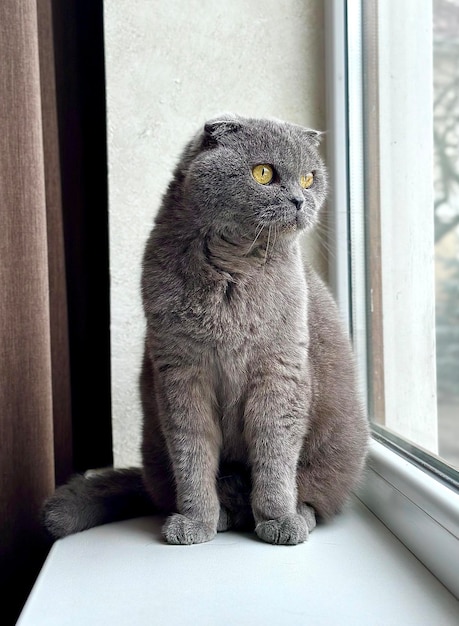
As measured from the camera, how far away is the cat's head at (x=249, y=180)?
897 millimetres

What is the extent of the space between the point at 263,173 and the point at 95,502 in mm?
537

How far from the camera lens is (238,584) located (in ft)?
2.67

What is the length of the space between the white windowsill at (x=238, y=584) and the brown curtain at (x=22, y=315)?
0.17 metres

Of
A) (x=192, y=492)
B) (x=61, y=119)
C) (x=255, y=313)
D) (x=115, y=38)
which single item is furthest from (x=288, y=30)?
(x=192, y=492)

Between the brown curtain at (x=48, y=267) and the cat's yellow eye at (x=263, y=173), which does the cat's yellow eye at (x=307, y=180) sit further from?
the brown curtain at (x=48, y=267)

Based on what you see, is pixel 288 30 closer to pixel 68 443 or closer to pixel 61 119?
pixel 61 119

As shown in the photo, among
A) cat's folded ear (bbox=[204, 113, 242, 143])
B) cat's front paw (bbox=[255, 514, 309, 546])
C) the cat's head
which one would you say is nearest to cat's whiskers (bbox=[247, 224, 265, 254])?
the cat's head

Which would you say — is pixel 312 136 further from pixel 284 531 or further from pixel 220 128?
pixel 284 531

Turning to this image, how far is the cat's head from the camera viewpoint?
897 mm

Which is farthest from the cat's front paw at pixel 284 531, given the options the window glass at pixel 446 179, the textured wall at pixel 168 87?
the textured wall at pixel 168 87

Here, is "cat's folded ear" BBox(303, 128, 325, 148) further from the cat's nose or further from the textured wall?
the textured wall

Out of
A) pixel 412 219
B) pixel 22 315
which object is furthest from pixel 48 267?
pixel 412 219

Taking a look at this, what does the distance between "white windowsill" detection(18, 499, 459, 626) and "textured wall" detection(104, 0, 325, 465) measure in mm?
468

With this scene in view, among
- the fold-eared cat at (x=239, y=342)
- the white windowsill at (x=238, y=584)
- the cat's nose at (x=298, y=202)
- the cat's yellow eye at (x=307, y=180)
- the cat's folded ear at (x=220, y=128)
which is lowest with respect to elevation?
the white windowsill at (x=238, y=584)
